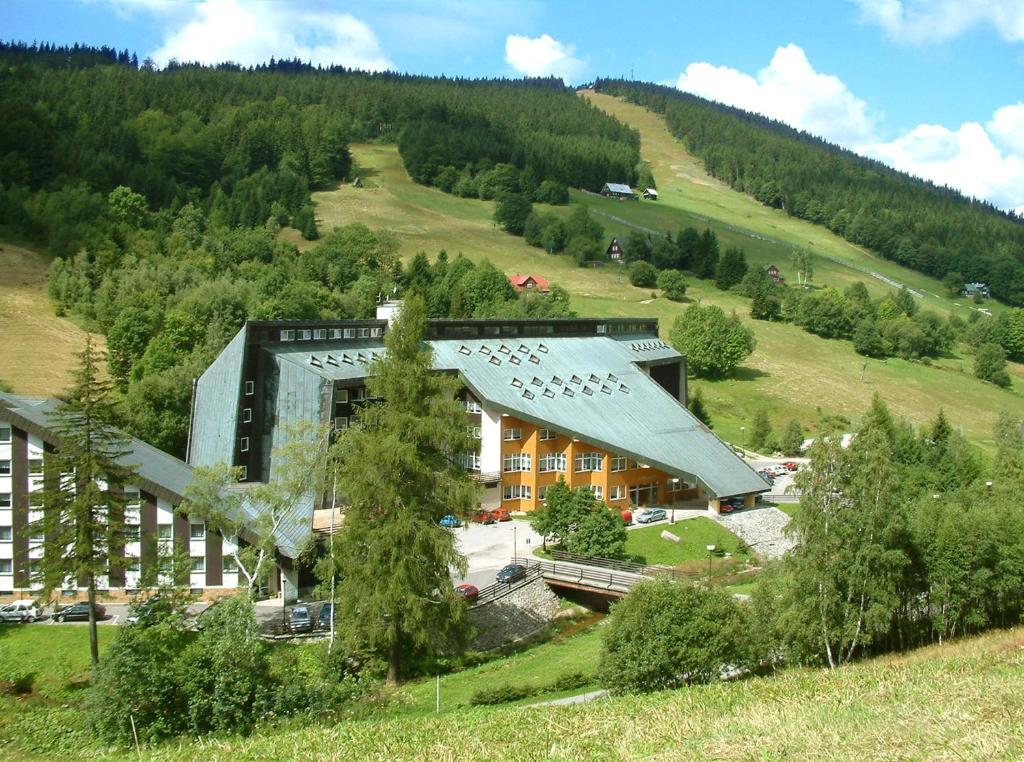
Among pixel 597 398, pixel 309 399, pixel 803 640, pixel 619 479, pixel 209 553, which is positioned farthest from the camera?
pixel 597 398

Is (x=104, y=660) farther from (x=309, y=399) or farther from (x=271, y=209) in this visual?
(x=271, y=209)

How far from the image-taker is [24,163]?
115 metres

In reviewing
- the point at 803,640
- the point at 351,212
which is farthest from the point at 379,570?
the point at 351,212

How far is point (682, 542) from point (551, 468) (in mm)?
9728

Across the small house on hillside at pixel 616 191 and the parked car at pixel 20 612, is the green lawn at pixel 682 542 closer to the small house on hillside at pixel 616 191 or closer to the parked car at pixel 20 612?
the parked car at pixel 20 612

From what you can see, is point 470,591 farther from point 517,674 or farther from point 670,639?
point 670,639

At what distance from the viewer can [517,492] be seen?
185ft

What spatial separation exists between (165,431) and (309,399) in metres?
11.7

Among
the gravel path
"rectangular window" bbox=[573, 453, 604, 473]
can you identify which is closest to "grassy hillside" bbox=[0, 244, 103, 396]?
"rectangular window" bbox=[573, 453, 604, 473]

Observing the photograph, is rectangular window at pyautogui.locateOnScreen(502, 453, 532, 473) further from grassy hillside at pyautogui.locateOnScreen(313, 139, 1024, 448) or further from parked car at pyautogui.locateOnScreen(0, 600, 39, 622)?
grassy hillside at pyautogui.locateOnScreen(313, 139, 1024, 448)

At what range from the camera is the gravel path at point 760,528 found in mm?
50797

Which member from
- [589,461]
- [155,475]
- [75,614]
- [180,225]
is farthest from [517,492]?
[180,225]

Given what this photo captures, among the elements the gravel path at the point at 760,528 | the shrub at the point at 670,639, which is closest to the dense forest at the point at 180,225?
the gravel path at the point at 760,528

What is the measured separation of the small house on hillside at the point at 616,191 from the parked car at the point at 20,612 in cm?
16299
